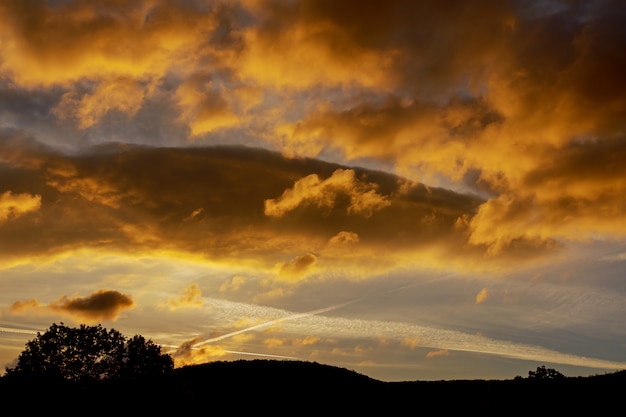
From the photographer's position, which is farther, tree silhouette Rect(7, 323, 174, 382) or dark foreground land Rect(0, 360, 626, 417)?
tree silhouette Rect(7, 323, 174, 382)

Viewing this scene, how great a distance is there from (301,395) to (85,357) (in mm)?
39031

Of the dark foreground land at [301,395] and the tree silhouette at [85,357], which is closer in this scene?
the dark foreground land at [301,395]

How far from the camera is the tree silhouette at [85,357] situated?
8162 centimetres

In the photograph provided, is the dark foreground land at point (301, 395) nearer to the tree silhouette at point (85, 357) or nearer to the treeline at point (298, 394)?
the treeline at point (298, 394)

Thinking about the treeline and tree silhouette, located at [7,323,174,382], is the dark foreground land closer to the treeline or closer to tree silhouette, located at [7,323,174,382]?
the treeline

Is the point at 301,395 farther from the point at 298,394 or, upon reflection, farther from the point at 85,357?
the point at 85,357

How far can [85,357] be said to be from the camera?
277ft

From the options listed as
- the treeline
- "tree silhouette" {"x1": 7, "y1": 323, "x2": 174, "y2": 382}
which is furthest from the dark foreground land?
"tree silhouette" {"x1": 7, "y1": 323, "x2": 174, "y2": 382}

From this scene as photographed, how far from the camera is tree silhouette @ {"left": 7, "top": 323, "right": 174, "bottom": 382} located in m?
81.6

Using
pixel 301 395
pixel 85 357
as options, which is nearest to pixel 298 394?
pixel 301 395

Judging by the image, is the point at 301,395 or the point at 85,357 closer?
the point at 301,395

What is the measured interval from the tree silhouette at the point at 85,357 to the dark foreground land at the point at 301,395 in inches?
537

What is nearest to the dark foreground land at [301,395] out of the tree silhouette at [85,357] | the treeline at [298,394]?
the treeline at [298,394]

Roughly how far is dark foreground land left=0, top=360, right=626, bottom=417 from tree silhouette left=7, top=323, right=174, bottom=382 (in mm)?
13640
